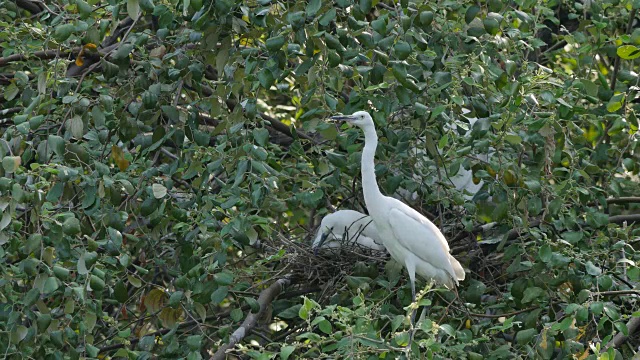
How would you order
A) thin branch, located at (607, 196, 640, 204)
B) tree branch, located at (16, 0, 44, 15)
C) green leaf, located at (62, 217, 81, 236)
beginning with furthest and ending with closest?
tree branch, located at (16, 0, 44, 15)
thin branch, located at (607, 196, 640, 204)
green leaf, located at (62, 217, 81, 236)

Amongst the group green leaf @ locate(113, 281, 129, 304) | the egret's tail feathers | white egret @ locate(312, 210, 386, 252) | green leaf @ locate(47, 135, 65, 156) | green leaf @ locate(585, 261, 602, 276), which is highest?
green leaf @ locate(47, 135, 65, 156)

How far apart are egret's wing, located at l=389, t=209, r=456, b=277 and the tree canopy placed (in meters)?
0.14

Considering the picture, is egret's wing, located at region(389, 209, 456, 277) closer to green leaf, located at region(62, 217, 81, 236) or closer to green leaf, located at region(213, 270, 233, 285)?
green leaf, located at region(213, 270, 233, 285)

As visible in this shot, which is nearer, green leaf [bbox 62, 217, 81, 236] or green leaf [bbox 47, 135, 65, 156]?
green leaf [bbox 62, 217, 81, 236]

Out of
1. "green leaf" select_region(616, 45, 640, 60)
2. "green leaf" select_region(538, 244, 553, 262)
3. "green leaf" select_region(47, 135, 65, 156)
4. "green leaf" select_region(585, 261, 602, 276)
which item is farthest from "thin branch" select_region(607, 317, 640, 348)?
"green leaf" select_region(47, 135, 65, 156)

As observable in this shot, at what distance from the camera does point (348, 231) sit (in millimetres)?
5047

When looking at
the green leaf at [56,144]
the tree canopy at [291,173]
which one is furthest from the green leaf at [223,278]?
the green leaf at [56,144]

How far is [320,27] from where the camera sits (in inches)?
148

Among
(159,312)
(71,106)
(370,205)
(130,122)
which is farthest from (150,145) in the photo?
(370,205)

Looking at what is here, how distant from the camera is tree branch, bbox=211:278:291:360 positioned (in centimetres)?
398

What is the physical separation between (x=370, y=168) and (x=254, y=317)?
2.40 ft

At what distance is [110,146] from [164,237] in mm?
422

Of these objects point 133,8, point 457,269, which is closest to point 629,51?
point 457,269

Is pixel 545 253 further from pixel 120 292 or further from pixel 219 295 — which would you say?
pixel 120 292
